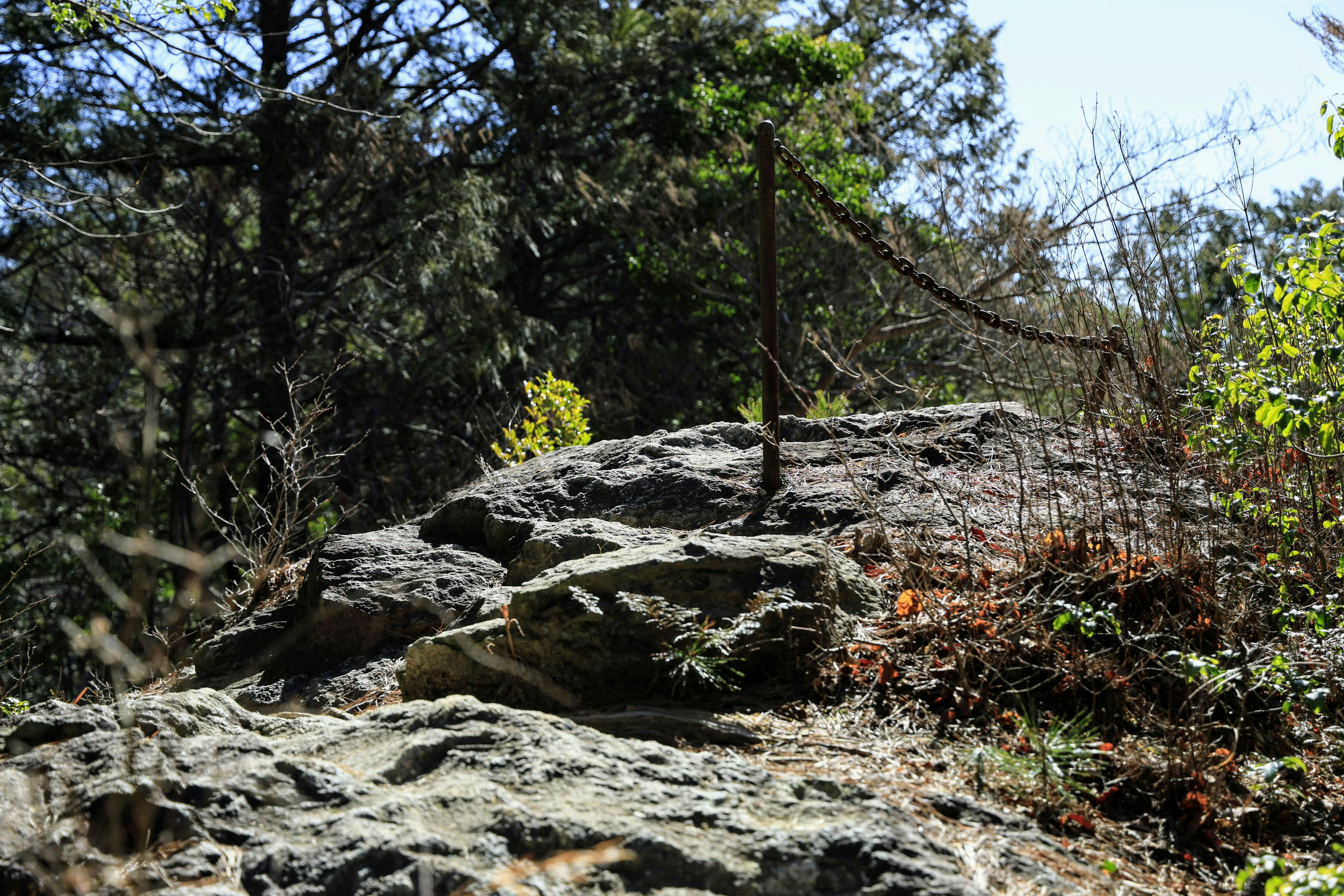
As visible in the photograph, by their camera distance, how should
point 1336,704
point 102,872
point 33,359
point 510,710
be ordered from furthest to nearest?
point 33,359 → point 1336,704 → point 510,710 → point 102,872

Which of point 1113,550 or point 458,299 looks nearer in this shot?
point 1113,550

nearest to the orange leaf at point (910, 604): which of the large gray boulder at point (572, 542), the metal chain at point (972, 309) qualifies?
the large gray boulder at point (572, 542)

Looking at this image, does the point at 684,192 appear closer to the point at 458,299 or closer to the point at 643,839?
the point at 458,299

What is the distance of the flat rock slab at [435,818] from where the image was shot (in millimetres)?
2082

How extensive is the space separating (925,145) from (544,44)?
6.58 m

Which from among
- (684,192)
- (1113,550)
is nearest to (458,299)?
(684,192)

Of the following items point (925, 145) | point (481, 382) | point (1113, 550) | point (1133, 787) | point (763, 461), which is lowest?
point (1133, 787)

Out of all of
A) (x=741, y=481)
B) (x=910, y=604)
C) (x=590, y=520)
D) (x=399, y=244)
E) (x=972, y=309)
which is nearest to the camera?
(x=910, y=604)

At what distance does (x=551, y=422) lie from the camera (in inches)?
327

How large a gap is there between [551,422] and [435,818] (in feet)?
20.2

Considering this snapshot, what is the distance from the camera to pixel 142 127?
37.9 feet

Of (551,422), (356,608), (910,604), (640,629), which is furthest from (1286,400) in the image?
(551,422)

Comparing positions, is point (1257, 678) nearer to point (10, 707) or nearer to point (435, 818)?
point (435, 818)

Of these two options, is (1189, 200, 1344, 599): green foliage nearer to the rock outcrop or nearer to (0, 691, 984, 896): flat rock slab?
the rock outcrop
